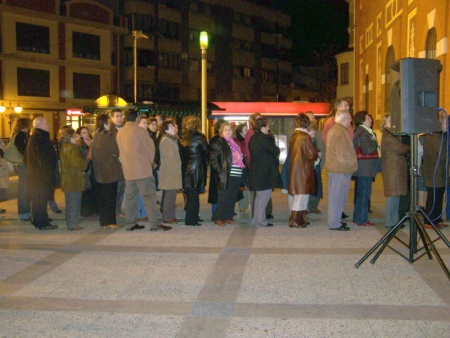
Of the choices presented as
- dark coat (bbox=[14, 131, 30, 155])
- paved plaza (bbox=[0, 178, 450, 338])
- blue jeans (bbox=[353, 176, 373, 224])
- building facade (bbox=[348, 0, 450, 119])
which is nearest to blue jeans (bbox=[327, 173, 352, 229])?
paved plaza (bbox=[0, 178, 450, 338])

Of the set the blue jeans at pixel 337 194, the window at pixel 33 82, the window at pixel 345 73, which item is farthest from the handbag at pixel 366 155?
the window at pixel 33 82

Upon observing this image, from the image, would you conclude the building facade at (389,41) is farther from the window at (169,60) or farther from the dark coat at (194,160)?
the window at (169,60)

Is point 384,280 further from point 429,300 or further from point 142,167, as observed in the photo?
point 142,167

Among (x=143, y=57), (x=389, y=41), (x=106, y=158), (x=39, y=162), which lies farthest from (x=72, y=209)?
(x=143, y=57)

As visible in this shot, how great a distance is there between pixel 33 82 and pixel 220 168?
3432 cm

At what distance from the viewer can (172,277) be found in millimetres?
6457

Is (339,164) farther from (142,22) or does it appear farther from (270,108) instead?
(142,22)

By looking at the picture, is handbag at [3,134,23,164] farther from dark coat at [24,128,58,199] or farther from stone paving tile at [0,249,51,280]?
stone paving tile at [0,249,51,280]

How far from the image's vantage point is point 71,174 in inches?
361

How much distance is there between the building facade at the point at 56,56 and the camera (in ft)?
125

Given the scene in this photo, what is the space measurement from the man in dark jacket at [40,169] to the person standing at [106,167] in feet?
2.62

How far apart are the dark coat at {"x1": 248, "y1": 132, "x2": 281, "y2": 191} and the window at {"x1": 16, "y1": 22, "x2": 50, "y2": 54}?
34.2 meters

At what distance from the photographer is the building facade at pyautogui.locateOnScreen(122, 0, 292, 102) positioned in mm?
50656

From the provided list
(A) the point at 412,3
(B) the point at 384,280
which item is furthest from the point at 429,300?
(A) the point at 412,3
